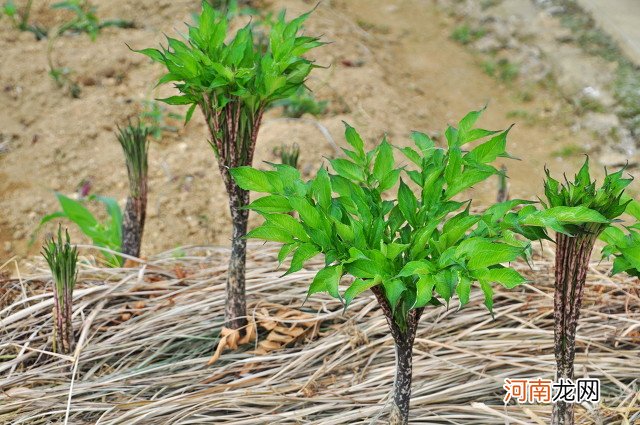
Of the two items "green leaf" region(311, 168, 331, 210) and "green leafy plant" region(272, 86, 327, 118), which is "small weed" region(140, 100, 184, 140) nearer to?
"green leafy plant" region(272, 86, 327, 118)

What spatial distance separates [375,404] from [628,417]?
522mm

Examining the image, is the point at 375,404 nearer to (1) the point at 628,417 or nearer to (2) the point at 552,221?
(1) the point at 628,417

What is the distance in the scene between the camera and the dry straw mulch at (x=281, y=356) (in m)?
1.76

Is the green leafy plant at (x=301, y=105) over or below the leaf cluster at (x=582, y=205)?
over

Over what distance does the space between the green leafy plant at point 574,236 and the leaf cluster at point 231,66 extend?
1.92 feet

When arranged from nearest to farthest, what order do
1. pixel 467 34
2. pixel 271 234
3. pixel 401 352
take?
pixel 271 234 → pixel 401 352 → pixel 467 34

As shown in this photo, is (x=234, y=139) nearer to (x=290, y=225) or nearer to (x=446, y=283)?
(x=290, y=225)

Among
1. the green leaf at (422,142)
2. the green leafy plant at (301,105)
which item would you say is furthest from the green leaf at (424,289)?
the green leafy plant at (301,105)

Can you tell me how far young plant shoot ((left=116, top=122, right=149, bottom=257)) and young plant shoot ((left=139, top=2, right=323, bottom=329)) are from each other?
1.81 feet

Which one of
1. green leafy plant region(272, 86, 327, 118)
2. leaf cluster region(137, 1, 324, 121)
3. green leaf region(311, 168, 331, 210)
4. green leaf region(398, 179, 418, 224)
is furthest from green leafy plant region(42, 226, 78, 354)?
green leafy plant region(272, 86, 327, 118)

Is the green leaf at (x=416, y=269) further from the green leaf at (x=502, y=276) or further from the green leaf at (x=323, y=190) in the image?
the green leaf at (x=323, y=190)

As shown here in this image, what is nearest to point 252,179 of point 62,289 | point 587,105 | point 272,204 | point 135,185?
point 272,204

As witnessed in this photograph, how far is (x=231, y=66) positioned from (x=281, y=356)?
0.69 meters

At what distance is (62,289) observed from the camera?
1.92 metres
